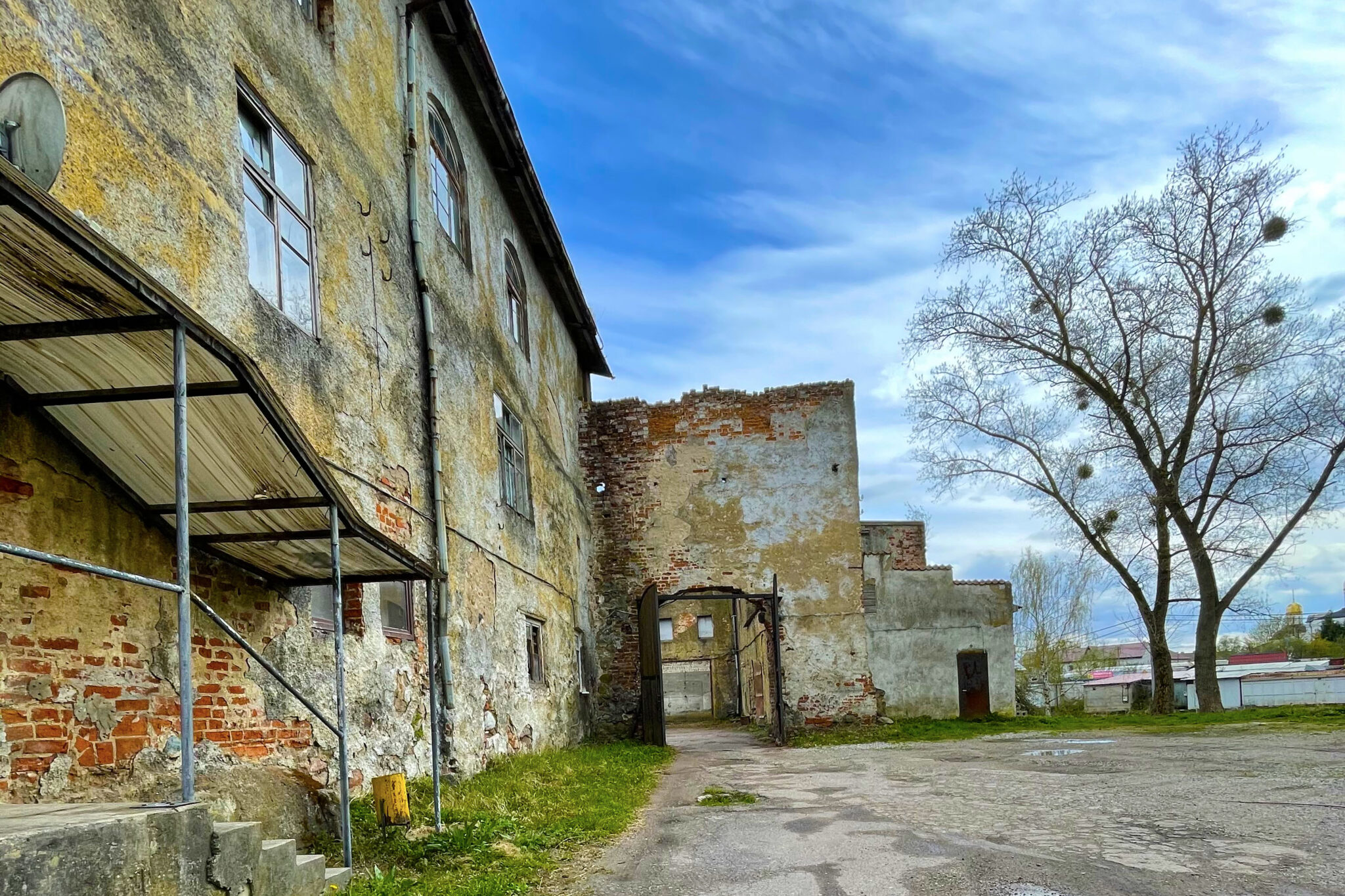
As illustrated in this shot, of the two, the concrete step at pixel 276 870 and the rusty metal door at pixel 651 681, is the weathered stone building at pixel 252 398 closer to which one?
the concrete step at pixel 276 870

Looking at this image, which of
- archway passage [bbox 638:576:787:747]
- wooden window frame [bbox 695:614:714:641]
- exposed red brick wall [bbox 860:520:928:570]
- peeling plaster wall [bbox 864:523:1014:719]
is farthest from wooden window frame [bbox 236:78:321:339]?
wooden window frame [bbox 695:614:714:641]

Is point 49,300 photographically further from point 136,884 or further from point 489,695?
point 489,695

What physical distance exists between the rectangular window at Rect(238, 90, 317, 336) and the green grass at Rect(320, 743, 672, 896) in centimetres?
361

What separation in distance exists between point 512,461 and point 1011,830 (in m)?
8.05

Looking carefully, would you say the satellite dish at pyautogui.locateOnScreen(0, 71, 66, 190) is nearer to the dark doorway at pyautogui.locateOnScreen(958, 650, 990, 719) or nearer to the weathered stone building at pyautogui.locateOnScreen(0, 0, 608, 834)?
the weathered stone building at pyautogui.locateOnScreen(0, 0, 608, 834)

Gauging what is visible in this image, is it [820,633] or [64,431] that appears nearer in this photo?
[64,431]

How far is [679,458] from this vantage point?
1988 centimetres

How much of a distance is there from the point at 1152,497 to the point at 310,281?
20627 mm

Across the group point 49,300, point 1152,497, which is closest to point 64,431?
point 49,300

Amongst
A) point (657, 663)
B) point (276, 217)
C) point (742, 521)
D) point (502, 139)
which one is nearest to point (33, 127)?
point (276, 217)

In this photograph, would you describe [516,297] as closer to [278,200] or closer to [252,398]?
[278,200]

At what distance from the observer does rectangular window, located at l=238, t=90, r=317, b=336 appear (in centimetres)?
640

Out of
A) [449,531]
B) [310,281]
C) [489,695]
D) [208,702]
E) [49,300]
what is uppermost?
[310,281]

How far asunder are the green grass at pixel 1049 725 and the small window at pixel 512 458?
23.9 feet
